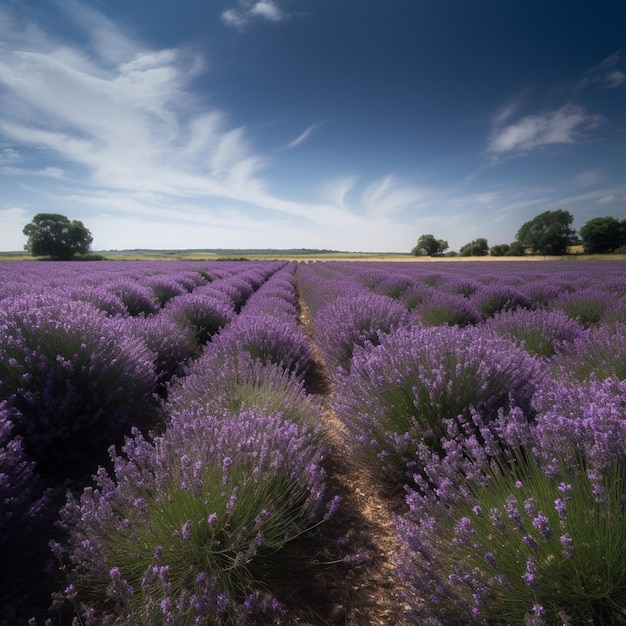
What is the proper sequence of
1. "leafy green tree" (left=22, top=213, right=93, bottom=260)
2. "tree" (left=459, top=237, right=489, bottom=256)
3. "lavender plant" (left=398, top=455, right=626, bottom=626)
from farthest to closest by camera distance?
"tree" (left=459, top=237, right=489, bottom=256)
"leafy green tree" (left=22, top=213, right=93, bottom=260)
"lavender plant" (left=398, top=455, right=626, bottom=626)

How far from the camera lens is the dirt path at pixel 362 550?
1487 millimetres

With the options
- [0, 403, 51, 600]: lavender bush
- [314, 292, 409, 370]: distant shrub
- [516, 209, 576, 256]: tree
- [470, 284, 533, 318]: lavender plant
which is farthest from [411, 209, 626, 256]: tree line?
[0, 403, 51, 600]: lavender bush

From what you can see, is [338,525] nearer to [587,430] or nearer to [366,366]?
[366,366]

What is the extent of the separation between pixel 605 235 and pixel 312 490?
61.5 m

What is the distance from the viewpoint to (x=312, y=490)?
5.13ft

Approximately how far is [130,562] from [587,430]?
1806mm

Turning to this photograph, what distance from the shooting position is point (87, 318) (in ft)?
9.27

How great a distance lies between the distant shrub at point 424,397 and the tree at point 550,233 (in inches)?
2310

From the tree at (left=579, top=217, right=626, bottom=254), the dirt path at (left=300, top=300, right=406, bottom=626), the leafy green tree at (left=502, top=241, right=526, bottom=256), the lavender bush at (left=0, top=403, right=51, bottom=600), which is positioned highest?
the tree at (left=579, top=217, right=626, bottom=254)

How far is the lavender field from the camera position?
1132mm

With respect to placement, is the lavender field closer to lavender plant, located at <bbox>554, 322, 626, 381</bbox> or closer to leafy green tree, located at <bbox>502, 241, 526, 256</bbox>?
lavender plant, located at <bbox>554, 322, 626, 381</bbox>

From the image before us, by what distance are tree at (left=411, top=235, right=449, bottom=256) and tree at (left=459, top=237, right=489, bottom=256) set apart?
6202mm

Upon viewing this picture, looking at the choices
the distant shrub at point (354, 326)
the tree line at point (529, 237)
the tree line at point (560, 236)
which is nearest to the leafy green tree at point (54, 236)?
the tree line at point (529, 237)

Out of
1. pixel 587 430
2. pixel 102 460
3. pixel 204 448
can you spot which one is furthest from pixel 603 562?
pixel 102 460
